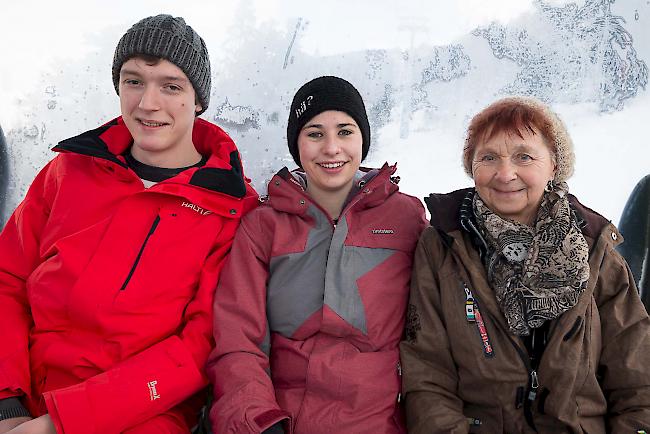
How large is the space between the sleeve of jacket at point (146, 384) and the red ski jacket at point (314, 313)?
Result: 6cm

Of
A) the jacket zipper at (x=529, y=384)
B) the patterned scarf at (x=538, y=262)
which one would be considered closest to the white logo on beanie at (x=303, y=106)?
the patterned scarf at (x=538, y=262)

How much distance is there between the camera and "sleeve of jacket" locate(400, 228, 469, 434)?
160cm

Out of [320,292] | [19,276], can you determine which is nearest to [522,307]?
[320,292]

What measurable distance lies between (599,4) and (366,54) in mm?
1148

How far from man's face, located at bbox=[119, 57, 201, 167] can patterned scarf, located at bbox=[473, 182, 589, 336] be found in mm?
1127

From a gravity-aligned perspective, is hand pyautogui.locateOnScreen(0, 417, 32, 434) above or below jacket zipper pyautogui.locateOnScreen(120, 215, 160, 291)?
below

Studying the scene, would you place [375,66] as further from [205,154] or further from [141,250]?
[141,250]

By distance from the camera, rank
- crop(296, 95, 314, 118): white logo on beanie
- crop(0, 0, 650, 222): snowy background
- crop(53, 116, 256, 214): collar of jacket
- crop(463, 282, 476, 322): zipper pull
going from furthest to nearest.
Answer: crop(0, 0, 650, 222): snowy background, crop(296, 95, 314, 118): white logo on beanie, crop(53, 116, 256, 214): collar of jacket, crop(463, 282, 476, 322): zipper pull

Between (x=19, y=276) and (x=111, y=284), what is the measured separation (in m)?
0.41

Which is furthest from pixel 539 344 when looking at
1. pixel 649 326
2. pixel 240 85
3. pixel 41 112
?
pixel 41 112

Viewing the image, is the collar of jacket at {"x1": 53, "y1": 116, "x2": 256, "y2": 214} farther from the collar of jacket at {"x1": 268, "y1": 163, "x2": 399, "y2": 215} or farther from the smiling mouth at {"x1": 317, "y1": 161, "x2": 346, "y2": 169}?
the smiling mouth at {"x1": 317, "y1": 161, "x2": 346, "y2": 169}

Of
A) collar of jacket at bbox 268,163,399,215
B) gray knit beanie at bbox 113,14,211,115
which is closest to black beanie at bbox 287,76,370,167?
collar of jacket at bbox 268,163,399,215

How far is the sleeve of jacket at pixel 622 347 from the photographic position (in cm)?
154

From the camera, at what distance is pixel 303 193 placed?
1.90 meters
